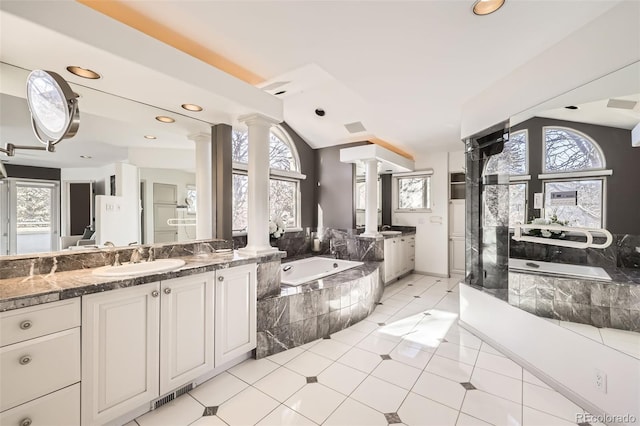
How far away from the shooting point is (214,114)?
8.23 ft

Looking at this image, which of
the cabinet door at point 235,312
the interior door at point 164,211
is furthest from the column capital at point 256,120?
the cabinet door at point 235,312

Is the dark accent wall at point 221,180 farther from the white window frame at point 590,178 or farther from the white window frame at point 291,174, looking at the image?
the white window frame at point 590,178

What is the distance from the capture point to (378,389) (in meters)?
2.07

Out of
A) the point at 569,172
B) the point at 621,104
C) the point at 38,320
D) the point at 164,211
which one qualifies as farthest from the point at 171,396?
the point at 621,104

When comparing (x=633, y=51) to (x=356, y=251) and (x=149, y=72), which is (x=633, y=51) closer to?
(x=149, y=72)

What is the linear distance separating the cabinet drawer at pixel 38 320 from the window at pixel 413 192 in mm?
5646

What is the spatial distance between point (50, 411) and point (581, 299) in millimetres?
3527

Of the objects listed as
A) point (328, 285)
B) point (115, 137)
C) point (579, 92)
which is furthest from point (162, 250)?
point (579, 92)

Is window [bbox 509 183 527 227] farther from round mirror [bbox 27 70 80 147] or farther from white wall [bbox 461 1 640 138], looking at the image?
round mirror [bbox 27 70 80 147]

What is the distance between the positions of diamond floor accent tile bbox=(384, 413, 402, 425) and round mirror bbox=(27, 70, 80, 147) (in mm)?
2467

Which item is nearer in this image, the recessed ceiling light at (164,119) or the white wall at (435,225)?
the recessed ceiling light at (164,119)

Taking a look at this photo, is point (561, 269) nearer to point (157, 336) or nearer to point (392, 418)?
point (392, 418)

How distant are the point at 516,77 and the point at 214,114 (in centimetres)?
282

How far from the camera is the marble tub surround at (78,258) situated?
5.39 ft
